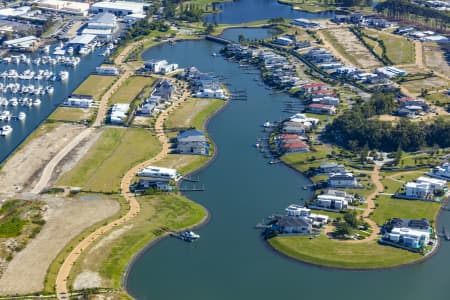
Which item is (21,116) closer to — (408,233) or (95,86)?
(95,86)

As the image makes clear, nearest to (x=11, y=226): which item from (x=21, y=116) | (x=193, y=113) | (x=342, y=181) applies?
(x=342, y=181)

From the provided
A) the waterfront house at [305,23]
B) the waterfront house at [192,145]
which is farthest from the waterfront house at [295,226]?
the waterfront house at [305,23]

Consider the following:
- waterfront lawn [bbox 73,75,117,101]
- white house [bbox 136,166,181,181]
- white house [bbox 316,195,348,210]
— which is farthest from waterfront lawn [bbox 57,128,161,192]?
white house [bbox 316,195,348,210]

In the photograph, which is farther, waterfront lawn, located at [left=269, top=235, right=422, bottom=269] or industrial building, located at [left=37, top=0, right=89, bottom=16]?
industrial building, located at [left=37, top=0, right=89, bottom=16]

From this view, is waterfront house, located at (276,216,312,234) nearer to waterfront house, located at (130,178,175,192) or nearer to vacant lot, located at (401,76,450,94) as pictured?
waterfront house, located at (130,178,175,192)

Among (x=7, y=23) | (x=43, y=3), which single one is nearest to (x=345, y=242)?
(x=7, y=23)
